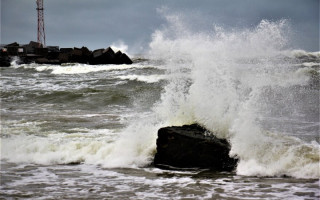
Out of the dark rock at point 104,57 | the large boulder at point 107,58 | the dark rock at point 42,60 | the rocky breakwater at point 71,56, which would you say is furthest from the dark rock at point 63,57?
the dark rock at point 104,57

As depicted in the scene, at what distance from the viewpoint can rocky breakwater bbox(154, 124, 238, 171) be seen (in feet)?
15.6

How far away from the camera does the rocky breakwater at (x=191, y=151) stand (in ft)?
15.6

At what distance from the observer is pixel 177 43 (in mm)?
7574

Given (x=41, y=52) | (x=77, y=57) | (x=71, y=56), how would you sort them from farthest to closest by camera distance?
(x=41, y=52), (x=71, y=56), (x=77, y=57)

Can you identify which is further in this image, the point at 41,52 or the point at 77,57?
the point at 41,52

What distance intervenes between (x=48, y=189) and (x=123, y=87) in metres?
12.6

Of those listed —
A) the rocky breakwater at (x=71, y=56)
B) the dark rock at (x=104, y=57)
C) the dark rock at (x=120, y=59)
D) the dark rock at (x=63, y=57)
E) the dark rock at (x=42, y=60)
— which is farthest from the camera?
the dark rock at (x=42, y=60)

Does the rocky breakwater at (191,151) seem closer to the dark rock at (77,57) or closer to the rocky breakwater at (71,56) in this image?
the rocky breakwater at (71,56)

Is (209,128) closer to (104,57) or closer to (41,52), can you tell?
(104,57)

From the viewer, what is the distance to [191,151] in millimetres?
4832

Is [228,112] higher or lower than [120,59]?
lower

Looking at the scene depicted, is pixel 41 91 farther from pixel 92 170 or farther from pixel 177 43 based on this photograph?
pixel 92 170

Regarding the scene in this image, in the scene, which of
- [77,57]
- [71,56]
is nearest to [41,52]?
[71,56]

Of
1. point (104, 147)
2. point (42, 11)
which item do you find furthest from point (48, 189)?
point (42, 11)
